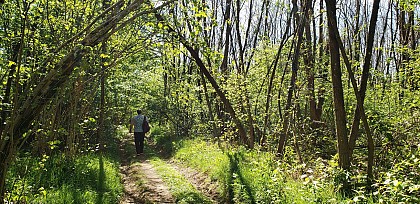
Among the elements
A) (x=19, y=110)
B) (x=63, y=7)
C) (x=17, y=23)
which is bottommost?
(x=19, y=110)

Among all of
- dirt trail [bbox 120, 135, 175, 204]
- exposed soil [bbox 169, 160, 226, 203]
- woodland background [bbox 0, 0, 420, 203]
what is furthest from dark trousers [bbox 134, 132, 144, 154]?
exposed soil [bbox 169, 160, 226, 203]

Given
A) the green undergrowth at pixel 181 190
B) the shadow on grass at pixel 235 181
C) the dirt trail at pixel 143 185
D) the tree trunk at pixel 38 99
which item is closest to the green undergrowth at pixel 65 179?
the dirt trail at pixel 143 185

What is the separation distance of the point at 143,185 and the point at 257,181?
9.12ft

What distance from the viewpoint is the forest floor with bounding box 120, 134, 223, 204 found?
7074 millimetres

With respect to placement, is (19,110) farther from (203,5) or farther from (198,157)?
(198,157)

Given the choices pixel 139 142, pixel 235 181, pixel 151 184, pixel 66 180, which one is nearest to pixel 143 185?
pixel 151 184

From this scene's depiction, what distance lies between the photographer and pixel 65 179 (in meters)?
6.81

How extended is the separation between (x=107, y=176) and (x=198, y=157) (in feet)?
10.7

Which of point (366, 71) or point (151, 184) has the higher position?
point (366, 71)

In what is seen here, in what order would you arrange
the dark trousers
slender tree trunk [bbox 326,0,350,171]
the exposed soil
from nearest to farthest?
slender tree trunk [bbox 326,0,350,171], the exposed soil, the dark trousers

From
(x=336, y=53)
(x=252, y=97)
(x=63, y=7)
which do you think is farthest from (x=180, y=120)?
(x=336, y=53)

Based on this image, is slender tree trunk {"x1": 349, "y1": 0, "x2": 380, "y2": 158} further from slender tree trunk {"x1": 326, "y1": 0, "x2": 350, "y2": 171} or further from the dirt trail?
the dirt trail

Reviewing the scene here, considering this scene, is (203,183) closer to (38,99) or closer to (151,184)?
(151,184)

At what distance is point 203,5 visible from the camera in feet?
16.7
